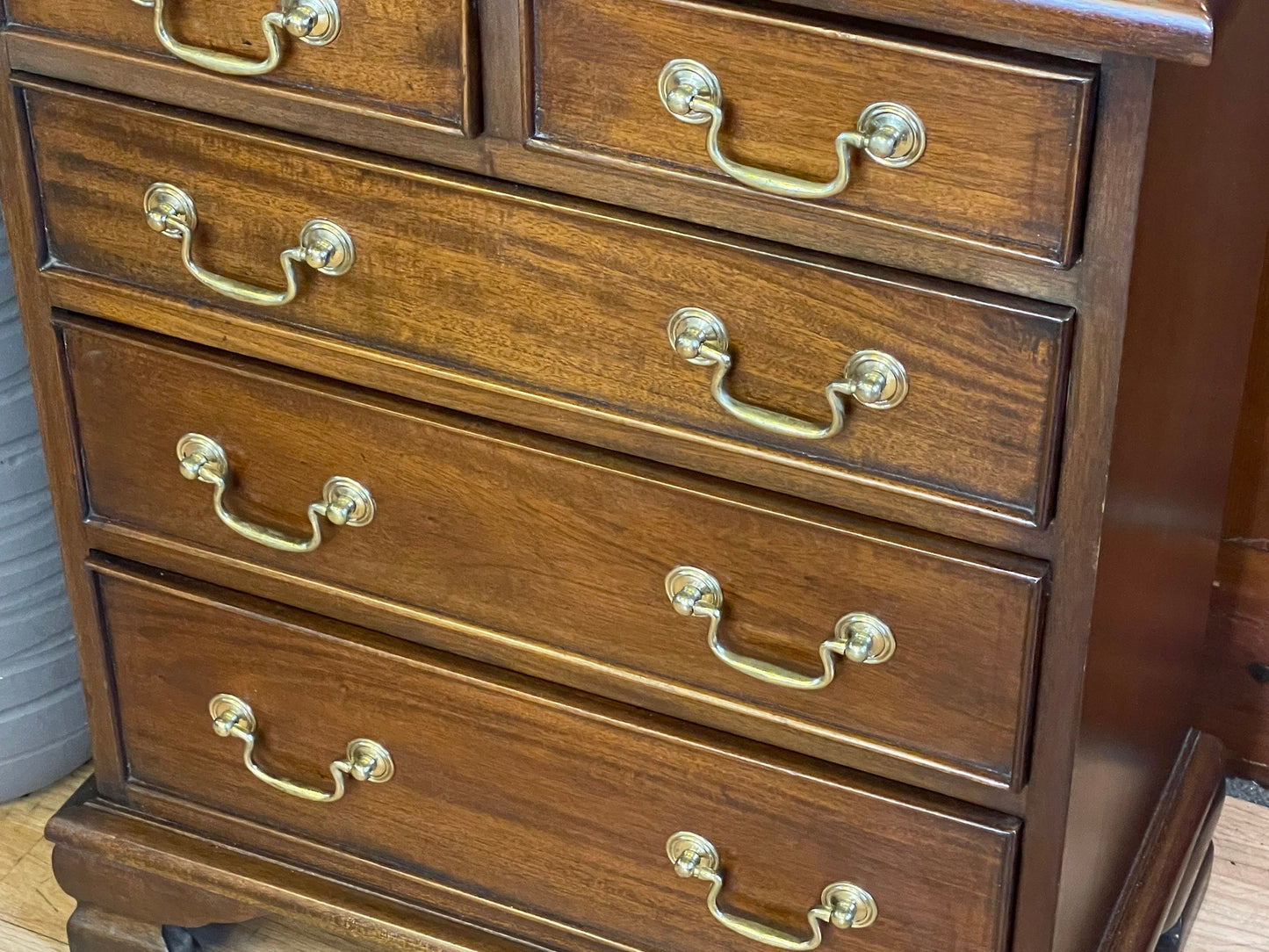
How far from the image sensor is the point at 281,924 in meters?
1.53

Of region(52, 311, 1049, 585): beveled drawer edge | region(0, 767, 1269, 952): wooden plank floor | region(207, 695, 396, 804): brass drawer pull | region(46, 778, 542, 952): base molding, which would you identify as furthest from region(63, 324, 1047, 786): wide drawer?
region(0, 767, 1269, 952): wooden plank floor

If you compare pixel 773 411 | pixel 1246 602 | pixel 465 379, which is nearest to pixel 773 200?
pixel 773 411

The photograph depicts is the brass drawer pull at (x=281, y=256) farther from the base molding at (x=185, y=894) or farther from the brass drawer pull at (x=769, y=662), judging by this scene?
the base molding at (x=185, y=894)

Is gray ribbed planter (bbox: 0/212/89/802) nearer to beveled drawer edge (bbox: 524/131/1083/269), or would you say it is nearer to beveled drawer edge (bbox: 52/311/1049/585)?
beveled drawer edge (bbox: 52/311/1049/585)

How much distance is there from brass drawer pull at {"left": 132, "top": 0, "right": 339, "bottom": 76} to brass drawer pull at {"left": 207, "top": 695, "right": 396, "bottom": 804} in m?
0.47

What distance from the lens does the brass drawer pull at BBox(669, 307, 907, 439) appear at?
0.94m

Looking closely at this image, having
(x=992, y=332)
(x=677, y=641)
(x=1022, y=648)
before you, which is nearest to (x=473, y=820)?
(x=677, y=641)

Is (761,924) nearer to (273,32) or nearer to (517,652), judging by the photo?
(517,652)

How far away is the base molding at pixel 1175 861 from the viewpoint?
4.22 feet

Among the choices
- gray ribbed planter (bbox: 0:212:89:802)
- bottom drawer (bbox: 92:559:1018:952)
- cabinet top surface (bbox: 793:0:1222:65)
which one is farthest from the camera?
gray ribbed planter (bbox: 0:212:89:802)

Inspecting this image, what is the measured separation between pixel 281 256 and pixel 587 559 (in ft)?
0.84

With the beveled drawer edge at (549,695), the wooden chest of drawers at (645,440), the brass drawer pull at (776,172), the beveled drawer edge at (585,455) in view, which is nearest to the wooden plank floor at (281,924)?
the wooden chest of drawers at (645,440)

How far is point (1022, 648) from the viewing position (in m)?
0.98

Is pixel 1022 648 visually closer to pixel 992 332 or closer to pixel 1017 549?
pixel 1017 549
